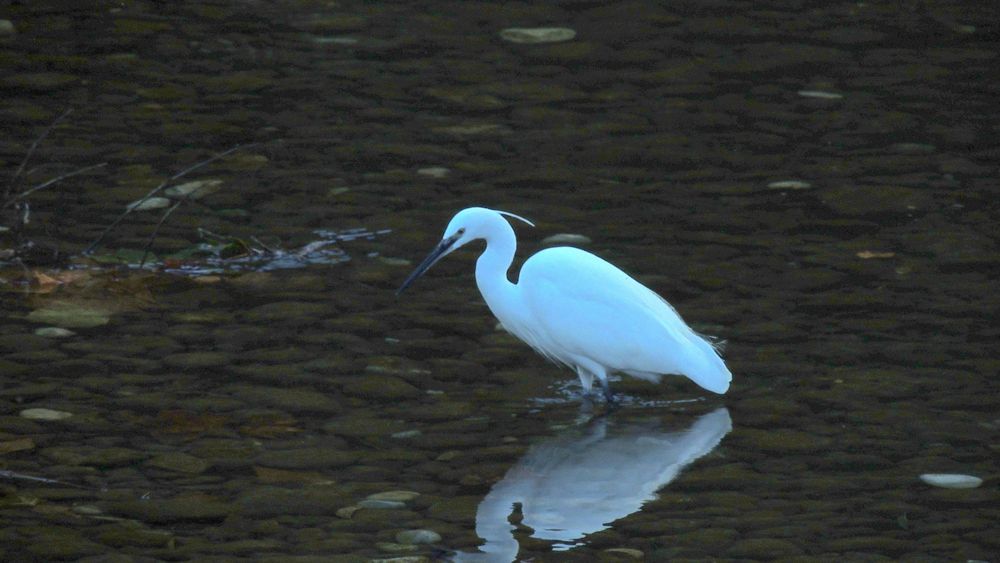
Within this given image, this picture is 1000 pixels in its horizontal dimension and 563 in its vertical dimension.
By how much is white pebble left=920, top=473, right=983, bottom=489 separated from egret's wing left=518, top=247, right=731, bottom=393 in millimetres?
532

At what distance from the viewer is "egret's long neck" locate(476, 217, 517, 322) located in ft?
12.3

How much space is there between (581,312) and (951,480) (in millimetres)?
958

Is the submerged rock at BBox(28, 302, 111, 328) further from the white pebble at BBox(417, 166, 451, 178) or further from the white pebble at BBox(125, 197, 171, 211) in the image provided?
the white pebble at BBox(417, 166, 451, 178)

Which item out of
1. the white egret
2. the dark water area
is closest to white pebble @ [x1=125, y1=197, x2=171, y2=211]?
the dark water area

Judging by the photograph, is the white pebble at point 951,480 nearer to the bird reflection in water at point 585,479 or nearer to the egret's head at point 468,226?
the bird reflection in water at point 585,479

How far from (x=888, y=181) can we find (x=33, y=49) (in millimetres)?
3271

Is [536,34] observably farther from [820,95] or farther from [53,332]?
[53,332]

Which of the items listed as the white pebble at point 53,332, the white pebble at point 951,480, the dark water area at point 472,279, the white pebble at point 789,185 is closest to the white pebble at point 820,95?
the dark water area at point 472,279

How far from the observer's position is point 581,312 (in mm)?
3674

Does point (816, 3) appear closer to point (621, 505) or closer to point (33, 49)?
point (33, 49)

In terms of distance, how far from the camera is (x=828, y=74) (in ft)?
19.4

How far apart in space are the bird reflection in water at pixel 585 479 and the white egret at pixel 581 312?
0.50ft

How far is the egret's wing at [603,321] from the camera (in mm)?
3562

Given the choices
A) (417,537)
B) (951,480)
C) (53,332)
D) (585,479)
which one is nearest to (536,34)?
(53,332)
